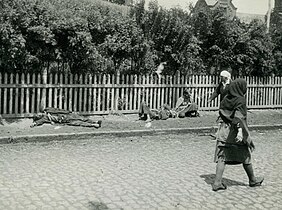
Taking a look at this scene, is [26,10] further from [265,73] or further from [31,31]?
[265,73]

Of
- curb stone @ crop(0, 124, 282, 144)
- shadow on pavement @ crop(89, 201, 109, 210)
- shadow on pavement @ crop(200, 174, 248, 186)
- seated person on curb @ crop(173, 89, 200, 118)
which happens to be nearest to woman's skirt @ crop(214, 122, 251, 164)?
shadow on pavement @ crop(200, 174, 248, 186)

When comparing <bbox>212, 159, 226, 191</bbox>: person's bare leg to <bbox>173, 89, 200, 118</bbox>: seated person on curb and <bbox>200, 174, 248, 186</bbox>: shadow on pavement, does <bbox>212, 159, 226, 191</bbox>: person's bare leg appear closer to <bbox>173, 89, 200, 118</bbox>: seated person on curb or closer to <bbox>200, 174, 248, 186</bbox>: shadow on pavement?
<bbox>200, 174, 248, 186</bbox>: shadow on pavement

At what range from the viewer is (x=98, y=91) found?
14.2 meters

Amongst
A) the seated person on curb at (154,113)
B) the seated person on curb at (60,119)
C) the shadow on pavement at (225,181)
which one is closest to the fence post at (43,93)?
the seated person on curb at (60,119)

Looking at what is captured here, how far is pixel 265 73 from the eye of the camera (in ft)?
61.7

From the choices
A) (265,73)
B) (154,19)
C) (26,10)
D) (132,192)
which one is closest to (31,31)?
(26,10)

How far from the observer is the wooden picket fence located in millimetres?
12711

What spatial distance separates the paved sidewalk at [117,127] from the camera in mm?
10719

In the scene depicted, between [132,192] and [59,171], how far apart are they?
1.66m

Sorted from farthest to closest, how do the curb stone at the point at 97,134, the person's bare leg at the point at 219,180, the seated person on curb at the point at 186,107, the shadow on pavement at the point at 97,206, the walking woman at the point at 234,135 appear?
the seated person on curb at the point at 186,107 < the curb stone at the point at 97,134 < the walking woman at the point at 234,135 < the person's bare leg at the point at 219,180 < the shadow on pavement at the point at 97,206

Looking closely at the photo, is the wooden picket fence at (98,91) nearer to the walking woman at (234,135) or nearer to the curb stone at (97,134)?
the curb stone at (97,134)

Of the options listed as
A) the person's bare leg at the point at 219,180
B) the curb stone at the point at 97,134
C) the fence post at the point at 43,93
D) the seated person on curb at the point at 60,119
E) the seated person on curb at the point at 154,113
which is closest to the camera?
the person's bare leg at the point at 219,180

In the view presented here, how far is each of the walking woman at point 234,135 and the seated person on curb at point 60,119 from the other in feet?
18.6

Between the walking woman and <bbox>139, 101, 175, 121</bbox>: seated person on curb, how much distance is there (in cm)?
690
